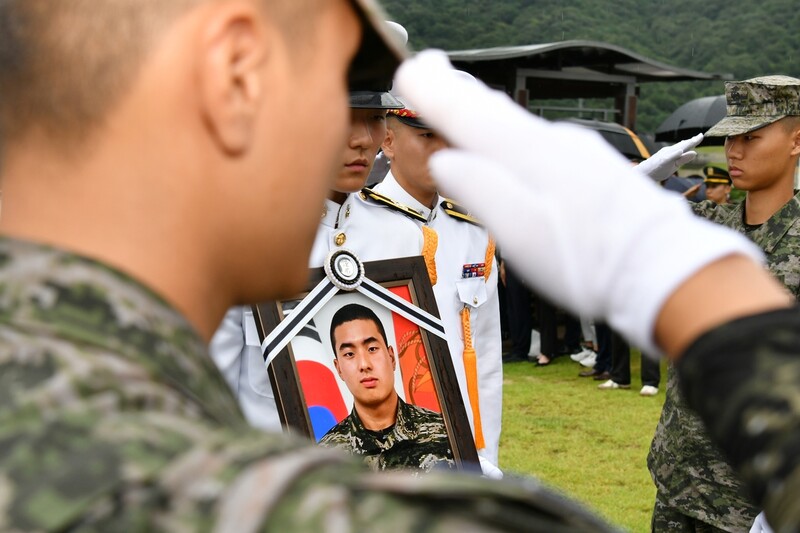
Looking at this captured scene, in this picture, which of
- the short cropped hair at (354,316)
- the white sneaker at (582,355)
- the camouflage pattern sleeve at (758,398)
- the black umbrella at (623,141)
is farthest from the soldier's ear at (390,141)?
the black umbrella at (623,141)

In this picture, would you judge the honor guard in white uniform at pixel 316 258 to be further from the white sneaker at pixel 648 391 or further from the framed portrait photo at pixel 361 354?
the white sneaker at pixel 648 391

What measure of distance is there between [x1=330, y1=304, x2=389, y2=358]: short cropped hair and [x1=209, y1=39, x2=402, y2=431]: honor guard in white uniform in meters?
0.16

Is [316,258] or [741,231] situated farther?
[741,231]

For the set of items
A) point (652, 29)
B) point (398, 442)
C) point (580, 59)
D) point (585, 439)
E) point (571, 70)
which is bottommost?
point (585, 439)

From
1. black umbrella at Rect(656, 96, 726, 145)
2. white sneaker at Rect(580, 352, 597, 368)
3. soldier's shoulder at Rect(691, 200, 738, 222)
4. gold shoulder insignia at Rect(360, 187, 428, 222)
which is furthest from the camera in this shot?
black umbrella at Rect(656, 96, 726, 145)

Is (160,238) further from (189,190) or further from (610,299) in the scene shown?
(610,299)

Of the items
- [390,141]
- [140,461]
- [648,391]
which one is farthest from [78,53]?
[648,391]

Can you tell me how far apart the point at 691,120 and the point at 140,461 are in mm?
14797

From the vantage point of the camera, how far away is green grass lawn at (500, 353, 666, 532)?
221 inches

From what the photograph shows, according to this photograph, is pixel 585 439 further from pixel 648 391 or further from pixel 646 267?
pixel 646 267

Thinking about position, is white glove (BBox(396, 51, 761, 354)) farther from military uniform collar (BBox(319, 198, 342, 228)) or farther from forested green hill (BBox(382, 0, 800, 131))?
forested green hill (BBox(382, 0, 800, 131))

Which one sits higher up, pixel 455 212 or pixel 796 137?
pixel 796 137

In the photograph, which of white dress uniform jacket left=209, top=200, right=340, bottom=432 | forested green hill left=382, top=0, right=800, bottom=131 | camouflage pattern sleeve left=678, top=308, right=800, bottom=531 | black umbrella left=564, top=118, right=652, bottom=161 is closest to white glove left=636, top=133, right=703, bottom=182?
white dress uniform jacket left=209, top=200, right=340, bottom=432

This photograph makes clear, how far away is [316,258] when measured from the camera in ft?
8.84
